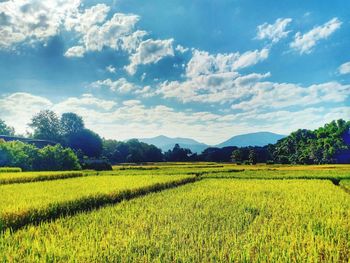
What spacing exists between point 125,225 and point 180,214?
163 cm

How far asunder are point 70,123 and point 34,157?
45140 millimetres

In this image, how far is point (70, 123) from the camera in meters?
83.4

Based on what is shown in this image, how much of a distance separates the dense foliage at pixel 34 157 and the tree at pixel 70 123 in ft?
135

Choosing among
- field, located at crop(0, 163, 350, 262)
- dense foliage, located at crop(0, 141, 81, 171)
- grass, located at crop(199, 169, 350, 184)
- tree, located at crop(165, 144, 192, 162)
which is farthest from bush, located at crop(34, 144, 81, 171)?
tree, located at crop(165, 144, 192, 162)

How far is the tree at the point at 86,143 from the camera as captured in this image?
235ft

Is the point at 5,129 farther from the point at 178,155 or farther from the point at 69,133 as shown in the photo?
the point at 178,155

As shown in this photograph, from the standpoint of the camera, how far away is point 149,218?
8094mm

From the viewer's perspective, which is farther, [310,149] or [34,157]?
[310,149]

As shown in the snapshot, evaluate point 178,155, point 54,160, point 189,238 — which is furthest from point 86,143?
point 189,238

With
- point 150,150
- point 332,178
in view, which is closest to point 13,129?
point 150,150

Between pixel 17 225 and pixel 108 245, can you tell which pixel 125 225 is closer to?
pixel 108 245

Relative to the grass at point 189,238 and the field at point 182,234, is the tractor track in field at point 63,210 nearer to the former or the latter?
the field at point 182,234

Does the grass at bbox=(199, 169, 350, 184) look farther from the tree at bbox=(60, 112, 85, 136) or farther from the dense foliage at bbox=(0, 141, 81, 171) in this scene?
the tree at bbox=(60, 112, 85, 136)

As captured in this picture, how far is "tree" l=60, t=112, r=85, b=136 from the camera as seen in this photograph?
83.3m
